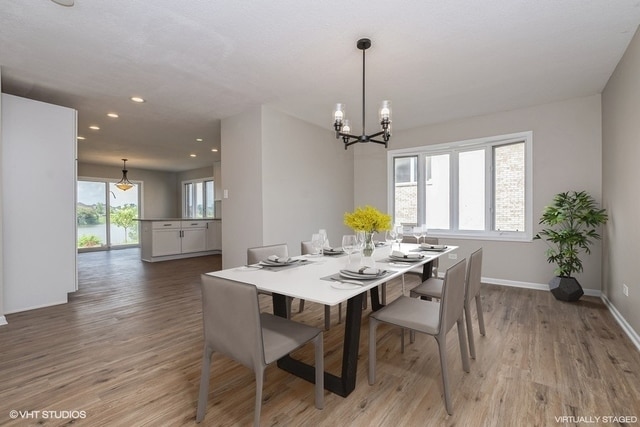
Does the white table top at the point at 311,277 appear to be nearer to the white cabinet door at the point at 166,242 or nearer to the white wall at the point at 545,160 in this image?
the white wall at the point at 545,160

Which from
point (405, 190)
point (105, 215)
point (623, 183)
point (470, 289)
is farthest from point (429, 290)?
point (105, 215)

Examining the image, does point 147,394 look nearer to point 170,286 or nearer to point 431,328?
point 431,328

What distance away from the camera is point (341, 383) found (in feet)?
5.89

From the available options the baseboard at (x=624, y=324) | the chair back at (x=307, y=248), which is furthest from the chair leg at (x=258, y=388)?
the baseboard at (x=624, y=324)

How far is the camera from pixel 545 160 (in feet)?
13.3

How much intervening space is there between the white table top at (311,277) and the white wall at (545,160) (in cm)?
256

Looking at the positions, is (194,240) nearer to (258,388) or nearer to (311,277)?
(311,277)

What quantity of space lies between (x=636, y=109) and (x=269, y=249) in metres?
3.27

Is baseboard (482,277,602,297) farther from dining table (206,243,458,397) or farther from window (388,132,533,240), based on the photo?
dining table (206,243,458,397)

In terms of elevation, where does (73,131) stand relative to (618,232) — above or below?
above

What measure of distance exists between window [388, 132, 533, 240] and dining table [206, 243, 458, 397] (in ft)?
9.24

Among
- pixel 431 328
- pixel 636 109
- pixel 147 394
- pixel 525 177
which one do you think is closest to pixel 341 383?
pixel 431 328

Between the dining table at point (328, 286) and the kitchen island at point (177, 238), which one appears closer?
the dining table at point (328, 286)

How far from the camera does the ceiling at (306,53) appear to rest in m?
2.13
